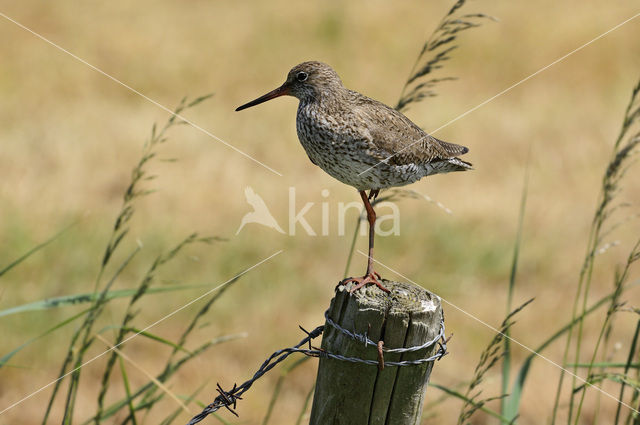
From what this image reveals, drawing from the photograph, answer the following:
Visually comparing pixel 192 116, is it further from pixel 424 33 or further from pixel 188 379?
pixel 188 379

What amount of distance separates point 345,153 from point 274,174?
541 centimetres

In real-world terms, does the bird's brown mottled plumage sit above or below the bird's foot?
above

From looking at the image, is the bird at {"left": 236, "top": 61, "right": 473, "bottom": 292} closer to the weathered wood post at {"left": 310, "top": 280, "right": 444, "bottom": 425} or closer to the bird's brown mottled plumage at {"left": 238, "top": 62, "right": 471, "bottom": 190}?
the bird's brown mottled plumage at {"left": 238, "top": 62, "right": 471, "bottom": 190}

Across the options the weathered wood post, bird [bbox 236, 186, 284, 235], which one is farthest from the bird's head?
bird [bbox 236, 186, 284, 235]

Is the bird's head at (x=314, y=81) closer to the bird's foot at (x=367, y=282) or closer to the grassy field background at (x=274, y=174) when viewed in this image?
the bird's foot at (x=367, y=282)

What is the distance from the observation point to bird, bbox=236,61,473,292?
114 inches

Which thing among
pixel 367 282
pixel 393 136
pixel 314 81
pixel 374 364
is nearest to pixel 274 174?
pixel 314 81

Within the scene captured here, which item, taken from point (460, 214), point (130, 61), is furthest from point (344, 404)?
point (130, 61)

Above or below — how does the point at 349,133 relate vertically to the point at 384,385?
above

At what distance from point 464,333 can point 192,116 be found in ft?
15.8

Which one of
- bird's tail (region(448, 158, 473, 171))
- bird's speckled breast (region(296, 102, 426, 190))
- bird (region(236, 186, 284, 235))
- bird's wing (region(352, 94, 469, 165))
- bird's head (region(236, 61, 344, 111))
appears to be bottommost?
bird's speckled breast (region(296, 102, 426, 190))

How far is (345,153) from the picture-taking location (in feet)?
9.53

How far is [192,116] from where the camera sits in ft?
30.6

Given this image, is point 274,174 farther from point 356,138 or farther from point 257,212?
point 356,138
